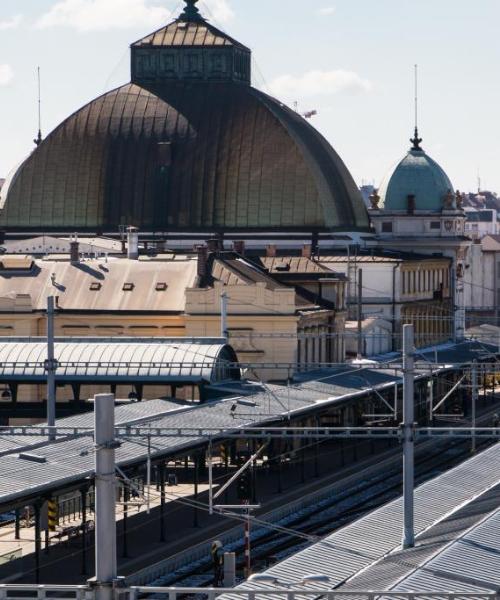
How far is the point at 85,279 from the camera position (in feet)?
396

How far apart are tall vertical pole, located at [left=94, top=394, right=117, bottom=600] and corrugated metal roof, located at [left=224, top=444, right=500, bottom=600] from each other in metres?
7.75

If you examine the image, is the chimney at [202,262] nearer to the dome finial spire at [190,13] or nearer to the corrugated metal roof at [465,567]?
the dome finial spire at [190,13]

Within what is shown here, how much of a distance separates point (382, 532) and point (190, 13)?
125854 millimetres

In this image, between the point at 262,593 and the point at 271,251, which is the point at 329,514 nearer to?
the point at 262,593

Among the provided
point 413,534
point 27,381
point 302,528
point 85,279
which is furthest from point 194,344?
point 413,534

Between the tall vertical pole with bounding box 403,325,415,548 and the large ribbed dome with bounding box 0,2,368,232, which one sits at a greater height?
the large ribbed dome with bounding box 0,2,368,232

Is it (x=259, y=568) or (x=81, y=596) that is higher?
(x=81, y=596)

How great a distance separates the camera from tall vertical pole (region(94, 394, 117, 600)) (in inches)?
1356

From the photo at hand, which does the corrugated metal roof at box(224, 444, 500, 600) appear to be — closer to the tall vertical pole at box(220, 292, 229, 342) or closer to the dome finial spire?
the tall vertical pole at box(220, 292, 229, 342)

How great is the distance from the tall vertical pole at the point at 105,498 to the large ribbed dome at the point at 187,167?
125650 mm

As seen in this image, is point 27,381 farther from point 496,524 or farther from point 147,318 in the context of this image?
point 496,524

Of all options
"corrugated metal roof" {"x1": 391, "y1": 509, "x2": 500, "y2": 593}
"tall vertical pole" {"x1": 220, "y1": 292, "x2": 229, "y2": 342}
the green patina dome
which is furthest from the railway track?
the green patina dome

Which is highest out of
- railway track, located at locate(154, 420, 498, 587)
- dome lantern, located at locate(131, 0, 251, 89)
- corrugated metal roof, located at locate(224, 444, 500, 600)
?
dome lantern, located at locate(131, 0, 251, 89)

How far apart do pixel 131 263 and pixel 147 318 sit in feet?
22.5
